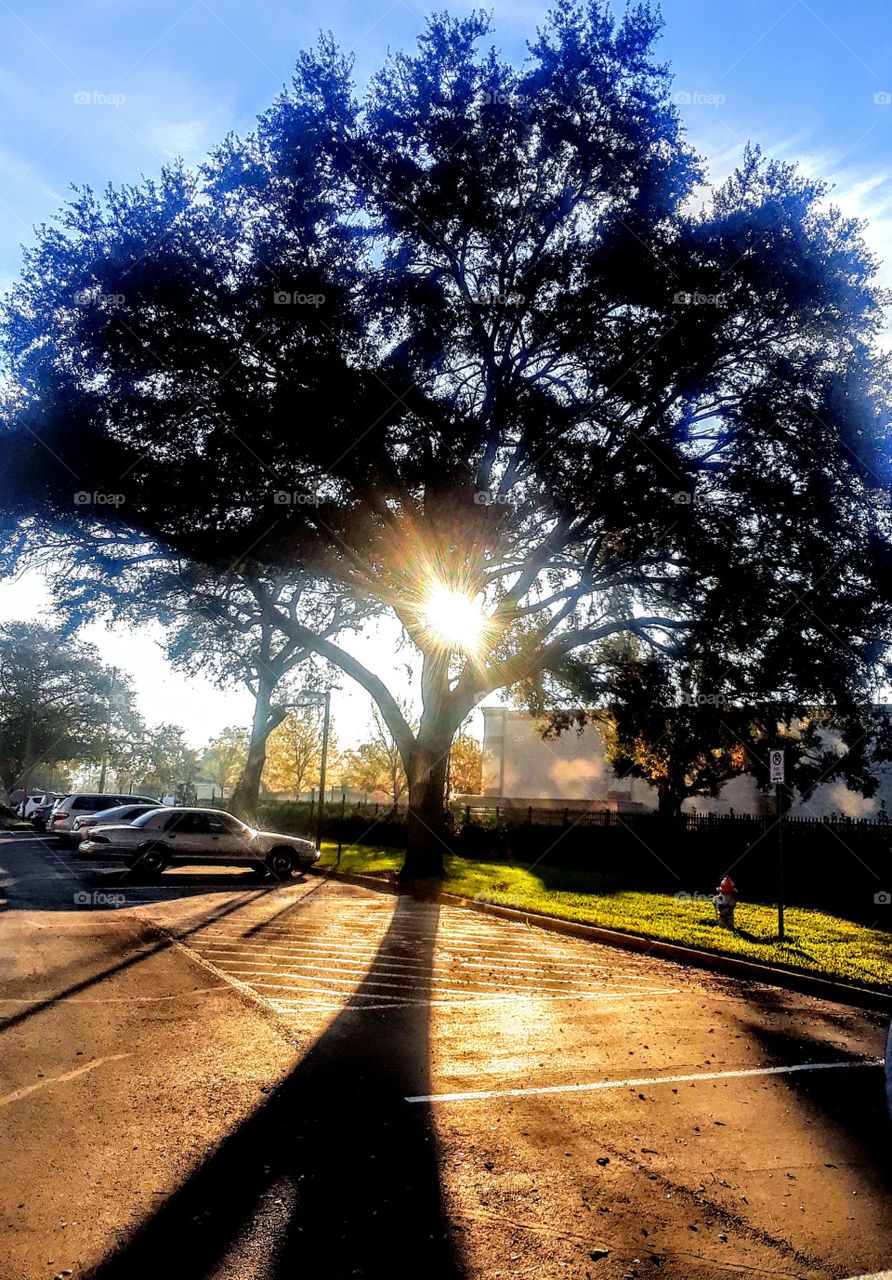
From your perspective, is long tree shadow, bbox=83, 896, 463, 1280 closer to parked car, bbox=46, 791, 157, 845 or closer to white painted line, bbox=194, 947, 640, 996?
white painted line, bbox=194, 947, 640, 996

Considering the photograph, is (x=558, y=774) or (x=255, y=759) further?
(x=558, y=774)

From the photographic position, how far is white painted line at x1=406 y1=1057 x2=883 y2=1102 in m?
5.91

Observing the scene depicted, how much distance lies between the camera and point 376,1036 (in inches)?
292

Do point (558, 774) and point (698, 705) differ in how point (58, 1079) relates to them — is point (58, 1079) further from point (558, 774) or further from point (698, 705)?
point (558, 774)

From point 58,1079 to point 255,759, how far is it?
117ft

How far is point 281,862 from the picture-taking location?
899 inches

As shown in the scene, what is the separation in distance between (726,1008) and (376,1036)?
12.6 ft

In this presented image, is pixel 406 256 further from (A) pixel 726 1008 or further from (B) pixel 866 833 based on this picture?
(B) pixel 866 833

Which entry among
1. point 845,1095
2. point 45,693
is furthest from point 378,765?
point 845,1095

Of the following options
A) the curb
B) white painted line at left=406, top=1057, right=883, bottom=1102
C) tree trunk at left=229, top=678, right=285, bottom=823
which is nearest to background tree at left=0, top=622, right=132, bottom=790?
tree trunk at left=229, top=678, right=285, bottom=823

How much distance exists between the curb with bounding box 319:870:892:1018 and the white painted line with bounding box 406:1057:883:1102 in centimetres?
279

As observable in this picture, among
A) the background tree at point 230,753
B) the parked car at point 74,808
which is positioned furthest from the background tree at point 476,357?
the background tree at point 230,753

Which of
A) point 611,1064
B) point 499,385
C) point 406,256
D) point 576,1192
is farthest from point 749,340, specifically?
point 576,1192

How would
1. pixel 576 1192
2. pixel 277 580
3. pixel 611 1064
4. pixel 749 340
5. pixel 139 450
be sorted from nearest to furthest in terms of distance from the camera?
pixel 576 1192
pixel 611 1064
pixel 139 450
pixel 749 340
pixel 277 580
